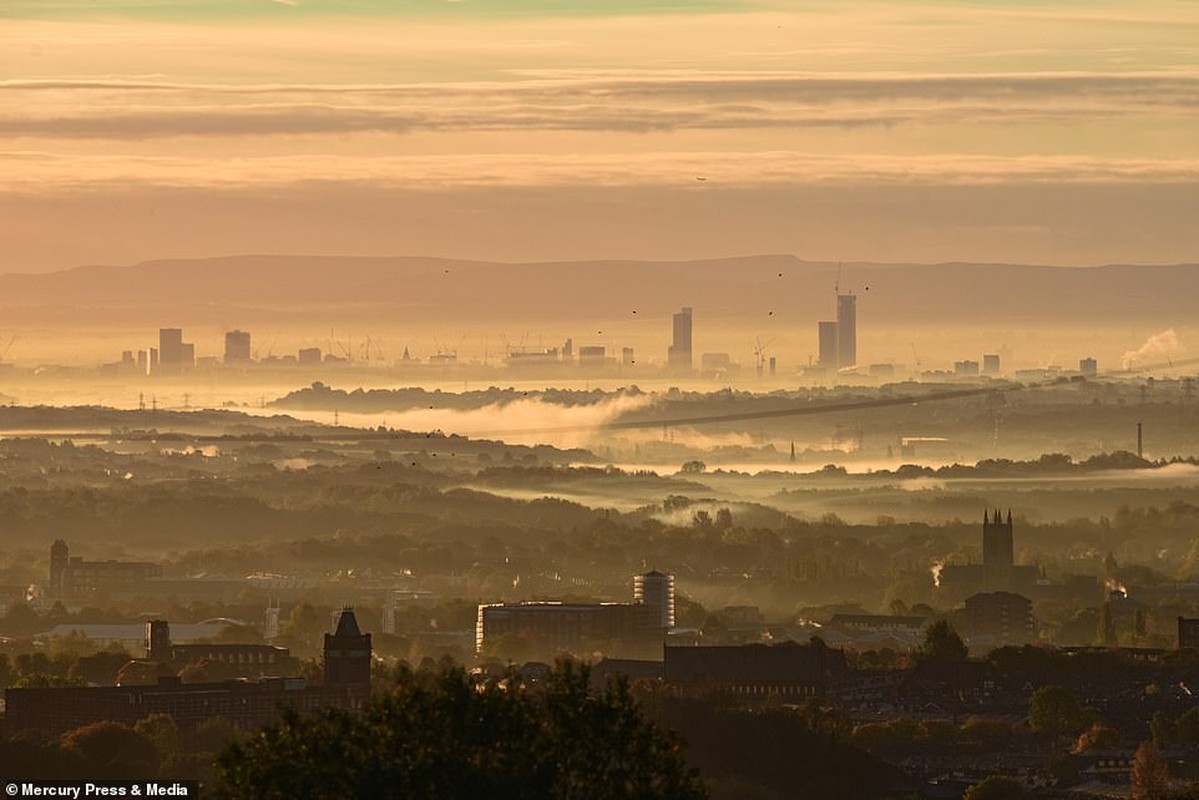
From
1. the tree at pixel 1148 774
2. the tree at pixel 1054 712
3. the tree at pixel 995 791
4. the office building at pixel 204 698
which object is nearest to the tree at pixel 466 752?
the tree at pixel 1148 774

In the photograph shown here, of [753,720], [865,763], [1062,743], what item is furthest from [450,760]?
[1062,743]

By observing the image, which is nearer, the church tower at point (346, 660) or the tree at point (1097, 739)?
the tree at point (1097, 739)

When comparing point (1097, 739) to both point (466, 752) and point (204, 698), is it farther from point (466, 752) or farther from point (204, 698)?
point (466, 752)

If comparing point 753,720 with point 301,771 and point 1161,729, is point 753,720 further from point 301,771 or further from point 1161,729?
point 301,771

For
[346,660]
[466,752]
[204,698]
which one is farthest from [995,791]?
[466,752]

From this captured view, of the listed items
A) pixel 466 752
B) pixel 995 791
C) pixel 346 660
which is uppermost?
pixel 346 660

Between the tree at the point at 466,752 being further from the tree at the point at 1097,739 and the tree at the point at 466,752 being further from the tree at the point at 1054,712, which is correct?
the tree at the point at 1054,712
